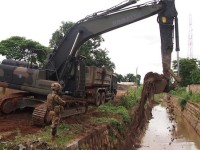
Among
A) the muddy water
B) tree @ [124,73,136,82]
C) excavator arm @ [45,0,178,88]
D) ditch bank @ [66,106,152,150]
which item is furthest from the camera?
tree @ [124,73,136,82]

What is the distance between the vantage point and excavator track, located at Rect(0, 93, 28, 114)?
47.0 ft

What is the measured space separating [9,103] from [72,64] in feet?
9.76

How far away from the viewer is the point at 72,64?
15.5m

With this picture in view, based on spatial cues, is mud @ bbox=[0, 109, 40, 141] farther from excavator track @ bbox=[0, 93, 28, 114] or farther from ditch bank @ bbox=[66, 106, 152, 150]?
ditch bank @ bbox=[66, 106, 152, 150]

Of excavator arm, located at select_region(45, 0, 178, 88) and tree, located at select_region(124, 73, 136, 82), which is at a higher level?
tree, located at select_region(124, 73, 136, 82)

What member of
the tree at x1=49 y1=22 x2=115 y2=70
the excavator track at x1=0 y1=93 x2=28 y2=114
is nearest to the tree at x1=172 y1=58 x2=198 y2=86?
the tree at x1=49 y1=22 x2=115 y2=70

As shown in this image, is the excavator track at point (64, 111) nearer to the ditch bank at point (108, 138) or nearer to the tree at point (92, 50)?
the ditch bank at point (108, 138)

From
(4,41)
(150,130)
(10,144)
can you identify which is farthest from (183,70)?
(10,144)

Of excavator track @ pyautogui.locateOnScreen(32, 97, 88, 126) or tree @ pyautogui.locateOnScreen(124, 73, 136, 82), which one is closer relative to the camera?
excavator track @ pyautogui.locateOnScreen(32, 97, 88, 126)

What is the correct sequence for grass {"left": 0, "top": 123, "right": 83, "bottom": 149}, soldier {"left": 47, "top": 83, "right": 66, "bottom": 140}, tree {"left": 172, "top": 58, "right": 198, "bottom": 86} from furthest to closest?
tree {"left": 172, "top": 58, "right": 198, "bottom": 86}
soldier {"left": 47, "top": 83, "right": 66, "bottom": 140}
grass {"left": 0, "top": 123, "right": 83, "bottom": 149}

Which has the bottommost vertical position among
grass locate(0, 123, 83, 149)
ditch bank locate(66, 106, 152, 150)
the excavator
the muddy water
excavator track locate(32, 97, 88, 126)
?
the muddy water

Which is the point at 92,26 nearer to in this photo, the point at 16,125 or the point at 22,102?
the point at 22,102

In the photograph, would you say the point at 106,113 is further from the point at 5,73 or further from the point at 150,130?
the point at 150,130

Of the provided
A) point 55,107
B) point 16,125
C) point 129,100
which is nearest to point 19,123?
point 16,125
